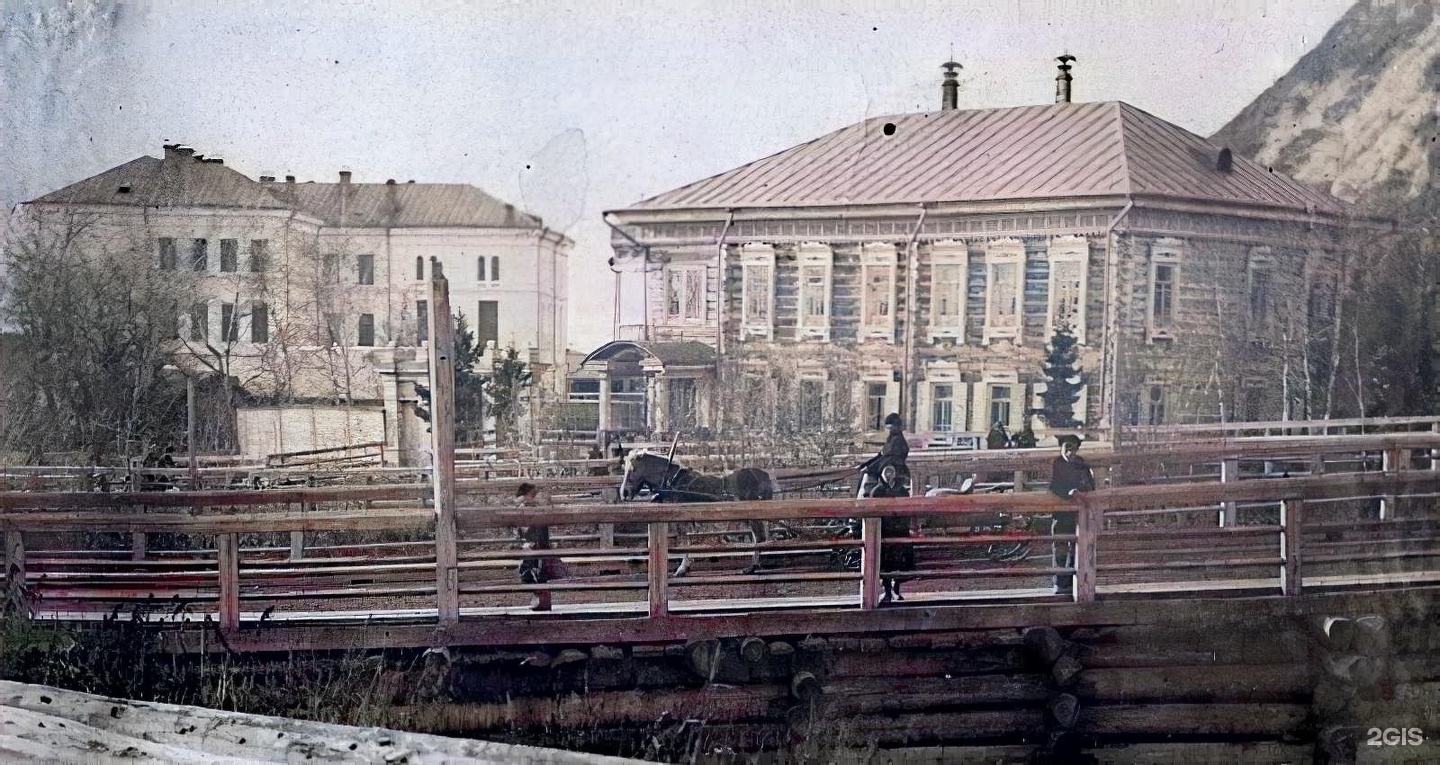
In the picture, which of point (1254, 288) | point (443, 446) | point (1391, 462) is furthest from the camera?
point (1391, 462)

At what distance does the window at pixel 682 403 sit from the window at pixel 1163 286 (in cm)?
186

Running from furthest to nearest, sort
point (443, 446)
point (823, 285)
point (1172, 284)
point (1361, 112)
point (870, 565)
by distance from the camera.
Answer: point (1361, 112) < point (1172, 284) < point (823, 285) < point (870, 565) < point (443, 446)

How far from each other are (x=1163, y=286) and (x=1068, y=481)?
2.89ft

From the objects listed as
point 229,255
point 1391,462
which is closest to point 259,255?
point 229,255

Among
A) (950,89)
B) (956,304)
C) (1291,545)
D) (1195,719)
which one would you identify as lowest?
(1195,719)

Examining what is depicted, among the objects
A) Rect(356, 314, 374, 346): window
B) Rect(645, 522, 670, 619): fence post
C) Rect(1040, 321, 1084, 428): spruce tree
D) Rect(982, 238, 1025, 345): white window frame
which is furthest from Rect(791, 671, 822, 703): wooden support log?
Rect(356, 314, 374, 346): window

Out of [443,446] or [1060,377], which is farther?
[1060,377]

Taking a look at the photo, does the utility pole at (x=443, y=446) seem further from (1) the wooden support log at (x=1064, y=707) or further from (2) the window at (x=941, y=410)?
(1) the wooden support log at (x=1064, y=707)

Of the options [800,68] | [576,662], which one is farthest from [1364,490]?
[576,662]

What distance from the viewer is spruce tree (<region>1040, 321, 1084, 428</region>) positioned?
16.5ft

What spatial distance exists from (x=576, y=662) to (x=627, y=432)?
2.94ft

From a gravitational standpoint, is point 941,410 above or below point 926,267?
below

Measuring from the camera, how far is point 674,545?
5.07 m

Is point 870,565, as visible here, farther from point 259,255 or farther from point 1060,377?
point 259,255
